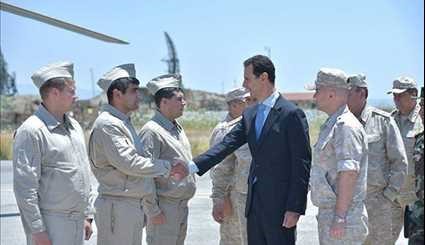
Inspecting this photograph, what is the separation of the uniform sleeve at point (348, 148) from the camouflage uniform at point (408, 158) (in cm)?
158

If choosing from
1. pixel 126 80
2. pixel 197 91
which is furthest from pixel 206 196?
pixel 197 91

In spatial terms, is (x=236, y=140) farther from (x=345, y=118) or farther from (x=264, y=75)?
(x=345, y=118)

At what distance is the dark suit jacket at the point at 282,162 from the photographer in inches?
182

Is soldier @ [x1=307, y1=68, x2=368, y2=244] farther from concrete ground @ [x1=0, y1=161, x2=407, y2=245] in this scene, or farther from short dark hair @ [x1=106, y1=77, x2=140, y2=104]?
concrete ground @ [x1=0, y1=161, x2=407, y2=245]

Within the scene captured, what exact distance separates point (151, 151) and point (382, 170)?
6.29 feet

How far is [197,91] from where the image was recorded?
82062 millimetres

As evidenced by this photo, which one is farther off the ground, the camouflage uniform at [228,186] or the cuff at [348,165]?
the cuff at [348,165]

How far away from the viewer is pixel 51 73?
454cm

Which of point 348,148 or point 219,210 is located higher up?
point 348,148

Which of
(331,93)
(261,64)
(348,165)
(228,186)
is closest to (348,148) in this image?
(348,165)

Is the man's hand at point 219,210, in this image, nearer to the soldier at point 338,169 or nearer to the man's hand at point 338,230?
the soldier at point 338,169

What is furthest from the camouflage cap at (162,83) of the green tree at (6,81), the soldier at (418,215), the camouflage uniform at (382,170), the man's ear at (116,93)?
the green tree at (6,81)

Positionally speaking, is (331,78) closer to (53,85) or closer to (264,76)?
(264,76)

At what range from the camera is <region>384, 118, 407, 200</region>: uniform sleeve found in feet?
18.4
